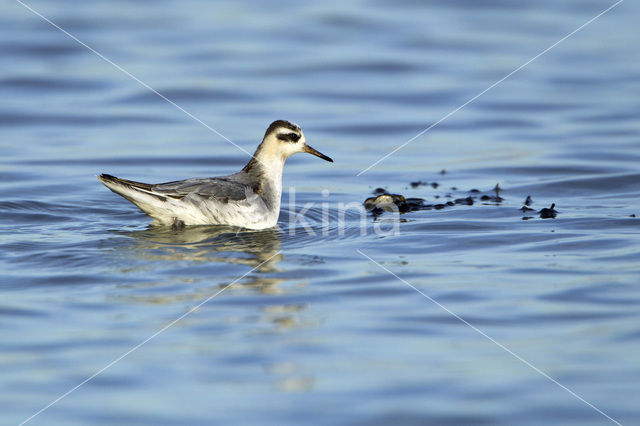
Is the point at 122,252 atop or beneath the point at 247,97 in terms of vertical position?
beneath

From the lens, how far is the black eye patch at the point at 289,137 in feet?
35.9

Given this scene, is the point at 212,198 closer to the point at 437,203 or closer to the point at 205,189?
the point at 205,189

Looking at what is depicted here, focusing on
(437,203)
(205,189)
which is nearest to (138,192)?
(205,189)

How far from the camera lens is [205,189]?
10062 millimetres

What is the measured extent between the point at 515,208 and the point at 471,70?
7.10 meters

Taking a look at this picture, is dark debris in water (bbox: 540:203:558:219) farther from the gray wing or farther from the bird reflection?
the gray wing

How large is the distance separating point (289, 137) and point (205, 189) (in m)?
1.40

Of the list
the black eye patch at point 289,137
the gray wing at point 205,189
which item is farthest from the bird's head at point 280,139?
the gray wing at point 205,189

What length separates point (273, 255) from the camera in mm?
9148

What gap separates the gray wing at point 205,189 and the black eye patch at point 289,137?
0.94 metres

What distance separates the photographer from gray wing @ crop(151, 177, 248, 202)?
991cm

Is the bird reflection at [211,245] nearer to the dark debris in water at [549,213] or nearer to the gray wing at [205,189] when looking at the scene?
the gray wing at [205,189]

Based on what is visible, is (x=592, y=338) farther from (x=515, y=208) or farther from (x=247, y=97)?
(x=247, y=97)

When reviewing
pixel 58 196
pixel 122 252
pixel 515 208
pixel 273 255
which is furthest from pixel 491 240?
pixel 58 196
